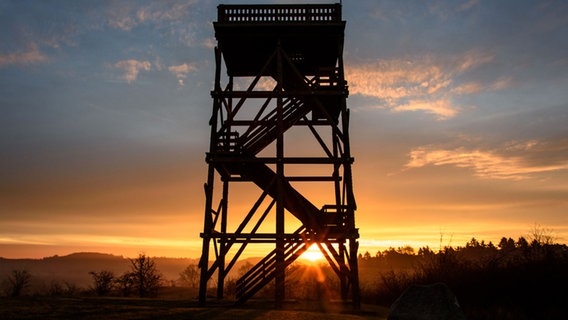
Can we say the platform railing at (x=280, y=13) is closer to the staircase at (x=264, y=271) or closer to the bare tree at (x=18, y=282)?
the staircase at (x=264, y=271)

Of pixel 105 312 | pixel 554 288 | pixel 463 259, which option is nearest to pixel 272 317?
pixel 105 312

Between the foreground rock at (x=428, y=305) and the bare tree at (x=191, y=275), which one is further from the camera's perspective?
the bare tree at (x=191, y=275)

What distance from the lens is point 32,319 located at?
25.9 ft

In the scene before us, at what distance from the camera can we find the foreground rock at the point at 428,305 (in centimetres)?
775

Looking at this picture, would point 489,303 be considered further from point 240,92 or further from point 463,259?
point 240,92

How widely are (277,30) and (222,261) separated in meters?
9.56

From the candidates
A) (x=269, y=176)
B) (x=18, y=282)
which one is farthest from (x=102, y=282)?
(x=269, y=176)

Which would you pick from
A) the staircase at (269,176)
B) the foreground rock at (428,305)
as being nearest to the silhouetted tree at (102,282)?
the staircase at (269,176)

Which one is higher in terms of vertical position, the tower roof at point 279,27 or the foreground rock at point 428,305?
the tower roof at point 279,27

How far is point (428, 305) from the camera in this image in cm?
802

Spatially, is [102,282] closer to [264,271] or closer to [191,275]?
[264,271]

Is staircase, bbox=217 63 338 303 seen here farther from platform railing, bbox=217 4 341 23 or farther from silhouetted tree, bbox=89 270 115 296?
silhouetted tree, bbox=89 270 115 296

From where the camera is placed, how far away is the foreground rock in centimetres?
775

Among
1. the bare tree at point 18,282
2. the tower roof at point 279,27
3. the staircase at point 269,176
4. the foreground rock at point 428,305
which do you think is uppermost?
the tower roof at point 279,27
